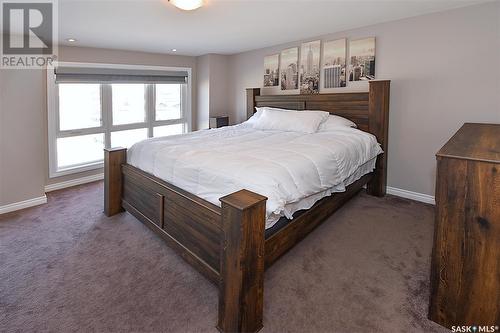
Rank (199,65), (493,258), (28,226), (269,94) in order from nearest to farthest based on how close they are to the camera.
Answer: (493,258) < (28,226) < (269,94) < (199,65)

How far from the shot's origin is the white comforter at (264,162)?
1.89 metres

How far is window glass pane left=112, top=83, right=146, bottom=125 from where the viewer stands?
4715 mm

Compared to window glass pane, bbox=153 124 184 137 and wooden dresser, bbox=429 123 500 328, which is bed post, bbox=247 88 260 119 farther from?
wooden dresser, bbox=429 123 500 328

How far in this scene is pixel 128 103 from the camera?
4.87 m

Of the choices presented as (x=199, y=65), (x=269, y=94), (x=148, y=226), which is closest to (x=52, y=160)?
(x=148, y=226)

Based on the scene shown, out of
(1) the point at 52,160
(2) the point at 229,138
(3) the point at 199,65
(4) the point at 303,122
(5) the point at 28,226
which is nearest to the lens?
(5) the point at 28,226

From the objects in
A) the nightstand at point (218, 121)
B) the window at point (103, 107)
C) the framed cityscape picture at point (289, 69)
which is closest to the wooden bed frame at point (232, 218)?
the framed cityscape picture at point (289, 69)

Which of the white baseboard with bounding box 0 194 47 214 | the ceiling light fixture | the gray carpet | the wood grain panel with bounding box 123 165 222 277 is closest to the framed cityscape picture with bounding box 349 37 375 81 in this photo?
the gray carpet

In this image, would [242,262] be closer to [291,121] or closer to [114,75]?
[291,121]

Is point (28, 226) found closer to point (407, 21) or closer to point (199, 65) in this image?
Answer: point (199, 65)

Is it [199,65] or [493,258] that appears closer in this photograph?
[493,258]

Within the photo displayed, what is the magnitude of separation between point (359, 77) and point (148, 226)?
3.03 metres

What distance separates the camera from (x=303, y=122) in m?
3.62

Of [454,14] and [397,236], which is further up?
[454,14]
